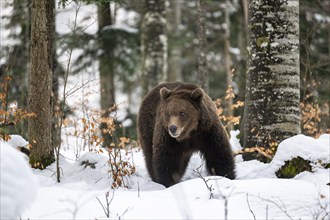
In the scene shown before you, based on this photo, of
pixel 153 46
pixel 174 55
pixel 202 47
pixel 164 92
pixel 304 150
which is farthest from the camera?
pixel 174 55

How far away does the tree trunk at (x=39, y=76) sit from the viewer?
19.0 feet

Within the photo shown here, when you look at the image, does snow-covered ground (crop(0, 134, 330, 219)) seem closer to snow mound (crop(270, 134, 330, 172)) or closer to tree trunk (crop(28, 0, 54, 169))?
snow mound (crop(270, 134, 330, 172))

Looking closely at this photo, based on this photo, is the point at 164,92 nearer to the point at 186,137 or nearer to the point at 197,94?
the point at 197,94

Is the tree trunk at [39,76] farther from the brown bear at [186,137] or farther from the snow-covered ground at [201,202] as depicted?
the snow-covered ground at [201,202]

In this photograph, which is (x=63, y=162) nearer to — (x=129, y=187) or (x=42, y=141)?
(x=42, y=141)

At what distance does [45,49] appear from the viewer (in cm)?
581

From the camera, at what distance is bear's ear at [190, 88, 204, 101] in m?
6.01

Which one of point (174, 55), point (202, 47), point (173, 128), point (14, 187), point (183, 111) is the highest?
point (174, 55)

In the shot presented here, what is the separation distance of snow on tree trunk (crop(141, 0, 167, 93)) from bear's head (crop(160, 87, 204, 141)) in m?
5.56

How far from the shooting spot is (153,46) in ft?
38.4

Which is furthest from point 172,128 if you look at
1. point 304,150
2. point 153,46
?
point 153,46

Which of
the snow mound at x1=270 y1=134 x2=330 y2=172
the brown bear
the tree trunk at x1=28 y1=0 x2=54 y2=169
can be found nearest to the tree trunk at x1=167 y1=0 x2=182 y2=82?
the brown bear

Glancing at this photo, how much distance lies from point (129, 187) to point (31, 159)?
4.48 feet

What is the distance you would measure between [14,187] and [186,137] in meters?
3.59
